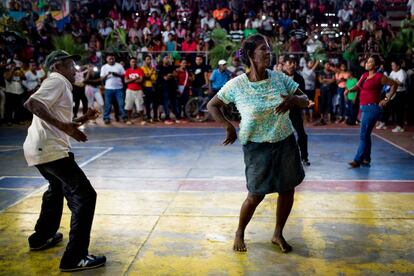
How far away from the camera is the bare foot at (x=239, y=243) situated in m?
4.89

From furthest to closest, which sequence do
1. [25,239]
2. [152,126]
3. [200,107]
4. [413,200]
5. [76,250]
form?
[200,107] < [152,126] < [413,200] < [25,239] < [76,250]

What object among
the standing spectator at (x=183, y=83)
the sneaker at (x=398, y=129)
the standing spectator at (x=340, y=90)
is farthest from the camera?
the standing spectator at (x=183, y=83)

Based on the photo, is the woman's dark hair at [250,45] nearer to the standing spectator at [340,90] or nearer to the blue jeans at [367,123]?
the blue jeans at [367,123]

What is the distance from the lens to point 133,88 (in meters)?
15.6

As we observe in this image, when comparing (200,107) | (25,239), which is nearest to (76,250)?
(25,239)

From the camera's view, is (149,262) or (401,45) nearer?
(149,262)

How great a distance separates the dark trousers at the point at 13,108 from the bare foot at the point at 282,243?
12.3 metres

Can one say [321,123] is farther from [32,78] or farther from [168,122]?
[32,78]

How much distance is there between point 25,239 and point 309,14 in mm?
18169

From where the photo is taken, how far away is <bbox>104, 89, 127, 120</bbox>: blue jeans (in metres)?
15.4

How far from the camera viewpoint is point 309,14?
69.9 feet

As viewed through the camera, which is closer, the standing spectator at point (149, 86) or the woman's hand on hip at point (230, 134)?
the woman's hand on hip at point (230, 134)

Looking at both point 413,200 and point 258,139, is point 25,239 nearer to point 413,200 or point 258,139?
point 258,139

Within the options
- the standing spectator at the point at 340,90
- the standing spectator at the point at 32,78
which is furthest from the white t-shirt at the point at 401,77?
the standing spectator at the point at 32,78
